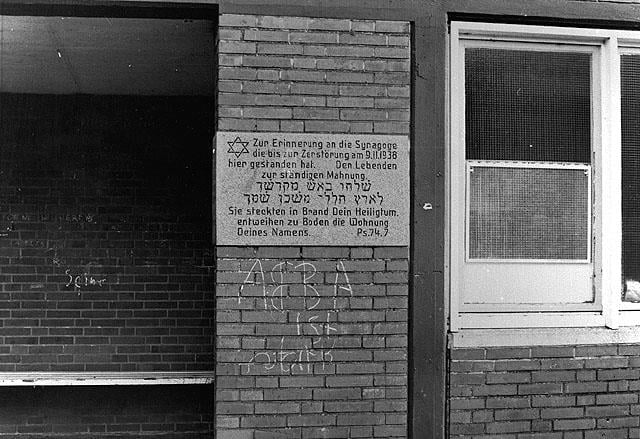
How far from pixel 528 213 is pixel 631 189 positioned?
684 mm

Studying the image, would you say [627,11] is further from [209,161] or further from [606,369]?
[209,161]

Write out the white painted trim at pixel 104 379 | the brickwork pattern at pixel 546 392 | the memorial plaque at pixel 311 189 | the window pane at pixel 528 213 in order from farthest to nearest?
the white painted trim at pixel 104 379 < the window pane at pixel 528 213 < the brickwork pattern at pixel 546 392 < the memorial plaque at pixel 311 189

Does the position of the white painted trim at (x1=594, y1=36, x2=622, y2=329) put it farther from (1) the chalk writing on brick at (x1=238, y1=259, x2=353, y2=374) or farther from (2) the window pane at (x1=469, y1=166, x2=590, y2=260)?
(1) the chalk writing on brick at (x1=238, y1=259, x2=353, y2=374)

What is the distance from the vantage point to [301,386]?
385 cm

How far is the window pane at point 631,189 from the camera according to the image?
13.8 ft

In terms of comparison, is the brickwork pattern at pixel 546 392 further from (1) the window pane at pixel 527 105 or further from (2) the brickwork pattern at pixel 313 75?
(2) the brickwork pattern at pixel 313 75

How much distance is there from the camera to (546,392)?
4.03m

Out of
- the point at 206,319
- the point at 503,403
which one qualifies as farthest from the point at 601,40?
the point at 206,319

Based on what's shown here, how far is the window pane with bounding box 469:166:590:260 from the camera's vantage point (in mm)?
4105

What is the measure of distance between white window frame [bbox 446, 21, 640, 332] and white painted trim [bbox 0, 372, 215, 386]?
280 cm

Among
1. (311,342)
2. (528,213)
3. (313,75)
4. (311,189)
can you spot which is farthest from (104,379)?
(528,213)

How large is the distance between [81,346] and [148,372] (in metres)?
0.68

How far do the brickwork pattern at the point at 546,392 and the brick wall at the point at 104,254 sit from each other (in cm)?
310

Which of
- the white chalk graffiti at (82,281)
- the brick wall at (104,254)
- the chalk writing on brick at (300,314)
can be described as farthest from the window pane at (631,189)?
the white chalk graffiti at (82,281)
